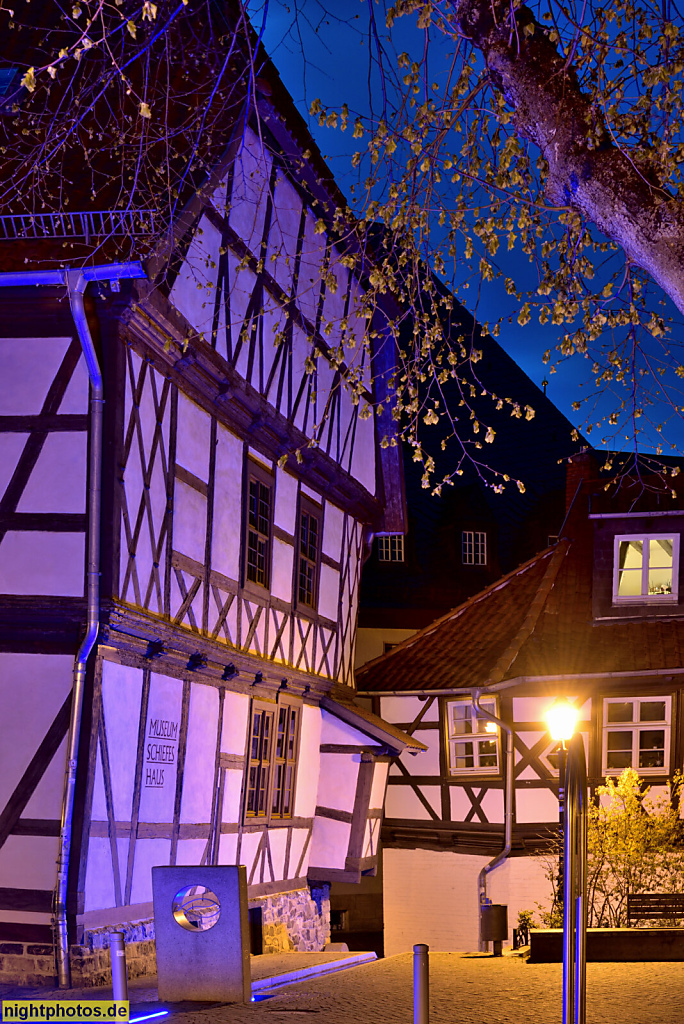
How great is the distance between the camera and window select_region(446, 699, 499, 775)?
21609 mm

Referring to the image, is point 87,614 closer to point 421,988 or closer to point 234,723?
point 234,723

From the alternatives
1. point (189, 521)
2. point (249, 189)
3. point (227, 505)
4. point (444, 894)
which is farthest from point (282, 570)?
point (444, 894)

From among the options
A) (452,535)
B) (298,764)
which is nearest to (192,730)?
(298,764)

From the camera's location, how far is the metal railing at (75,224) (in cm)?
1160

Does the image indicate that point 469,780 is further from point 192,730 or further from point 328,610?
point 192,730

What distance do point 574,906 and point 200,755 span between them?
7.48 metres

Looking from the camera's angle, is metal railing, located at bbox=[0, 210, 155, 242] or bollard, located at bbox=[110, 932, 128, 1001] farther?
metal railing, located at bbox=[0, 210, 155, 242]

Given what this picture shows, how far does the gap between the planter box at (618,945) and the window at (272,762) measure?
13.1 feet

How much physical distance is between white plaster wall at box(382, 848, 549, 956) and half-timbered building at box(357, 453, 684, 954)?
24 mm

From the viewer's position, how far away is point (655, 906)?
15.1 meters

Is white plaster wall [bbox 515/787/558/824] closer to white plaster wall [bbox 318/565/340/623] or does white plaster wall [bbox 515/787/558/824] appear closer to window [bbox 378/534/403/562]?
white plaster wall [bbox 318/565/340/623]

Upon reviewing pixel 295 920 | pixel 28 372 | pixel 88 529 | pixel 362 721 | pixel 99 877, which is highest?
pixel 28 372

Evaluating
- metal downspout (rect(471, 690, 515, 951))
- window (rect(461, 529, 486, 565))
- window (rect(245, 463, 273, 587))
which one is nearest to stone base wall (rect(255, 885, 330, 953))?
metal downspout (rect(471, 690, 515, 951))

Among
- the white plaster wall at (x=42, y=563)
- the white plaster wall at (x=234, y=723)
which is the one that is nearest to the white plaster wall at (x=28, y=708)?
the white plaster wall at (x=42, y=563)
